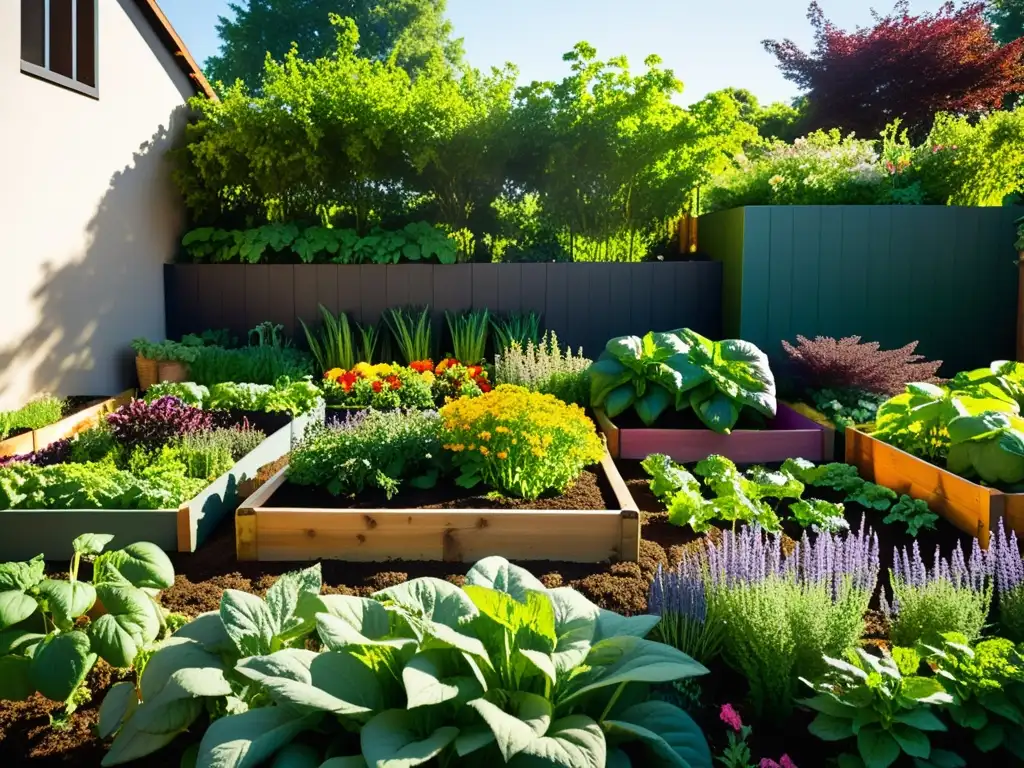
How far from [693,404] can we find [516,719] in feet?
11.8

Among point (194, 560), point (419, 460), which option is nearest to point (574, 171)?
point (419, 460)

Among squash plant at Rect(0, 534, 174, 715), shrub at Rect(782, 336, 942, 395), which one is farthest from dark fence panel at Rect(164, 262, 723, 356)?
squash plant at Rect(0, 534, 174, 715)

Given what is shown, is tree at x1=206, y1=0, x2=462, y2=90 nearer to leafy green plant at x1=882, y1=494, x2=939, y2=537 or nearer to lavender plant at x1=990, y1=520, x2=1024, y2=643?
leafy green plant at x1=882, y1=494, x2=939, y2=537

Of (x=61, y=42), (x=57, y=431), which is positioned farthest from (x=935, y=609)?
(x=61, y=42)

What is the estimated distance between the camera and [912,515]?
12.8ft

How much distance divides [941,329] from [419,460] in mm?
4963

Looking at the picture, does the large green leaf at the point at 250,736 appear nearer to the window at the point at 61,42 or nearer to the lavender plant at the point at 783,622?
the lavender plant at the point at 783,622

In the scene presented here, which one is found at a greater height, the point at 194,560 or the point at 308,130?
the point at 308,130

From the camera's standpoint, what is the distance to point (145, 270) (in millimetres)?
7516

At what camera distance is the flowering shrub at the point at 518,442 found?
12.5 feet

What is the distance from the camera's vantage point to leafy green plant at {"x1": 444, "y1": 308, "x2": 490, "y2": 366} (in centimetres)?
745

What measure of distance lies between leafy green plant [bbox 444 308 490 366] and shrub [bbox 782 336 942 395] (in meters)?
2.63

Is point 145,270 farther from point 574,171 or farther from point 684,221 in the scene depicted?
point 684,221

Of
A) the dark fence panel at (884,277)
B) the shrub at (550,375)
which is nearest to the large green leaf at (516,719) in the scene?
the shrub at (550,375)
